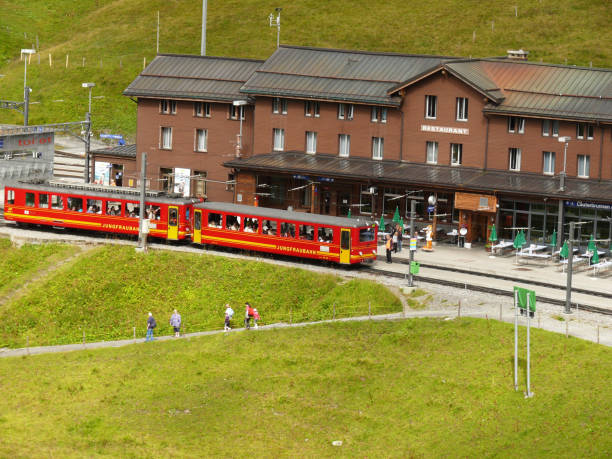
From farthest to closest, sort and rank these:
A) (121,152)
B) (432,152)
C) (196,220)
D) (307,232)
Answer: (121,152) < (432,152) < (196,220) < (307,232)

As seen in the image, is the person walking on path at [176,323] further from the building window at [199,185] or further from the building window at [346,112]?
the building window at [199,185]

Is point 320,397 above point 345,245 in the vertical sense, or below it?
below

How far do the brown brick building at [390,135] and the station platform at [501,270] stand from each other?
328cm

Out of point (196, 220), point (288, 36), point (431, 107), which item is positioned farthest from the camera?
point (288, 36)

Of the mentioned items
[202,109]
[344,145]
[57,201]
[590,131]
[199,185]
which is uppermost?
[202,109]

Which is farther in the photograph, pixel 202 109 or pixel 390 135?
pixel 202 109

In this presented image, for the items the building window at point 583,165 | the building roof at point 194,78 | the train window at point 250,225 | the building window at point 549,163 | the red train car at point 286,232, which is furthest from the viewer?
the building roof at point 194,78

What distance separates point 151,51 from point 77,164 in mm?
28953

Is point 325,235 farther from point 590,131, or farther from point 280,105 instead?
point 590,131

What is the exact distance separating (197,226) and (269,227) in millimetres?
5634

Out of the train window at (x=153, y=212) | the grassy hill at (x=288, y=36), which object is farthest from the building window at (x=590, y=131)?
the grassy hill at (x=288, y=36)

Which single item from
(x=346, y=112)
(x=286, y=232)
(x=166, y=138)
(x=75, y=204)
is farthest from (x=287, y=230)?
(x=166, y=138)

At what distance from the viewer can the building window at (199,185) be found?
8644cm

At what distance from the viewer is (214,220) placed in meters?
71.0
